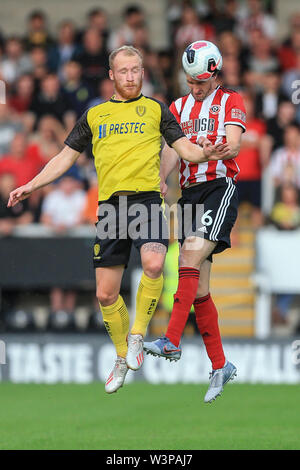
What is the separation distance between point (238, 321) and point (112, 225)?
7.58m

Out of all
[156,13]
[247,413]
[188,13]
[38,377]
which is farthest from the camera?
[156,13]

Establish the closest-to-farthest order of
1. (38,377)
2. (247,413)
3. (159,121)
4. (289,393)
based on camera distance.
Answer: (159,121) → (247,413) → (289,393) → (38,377)

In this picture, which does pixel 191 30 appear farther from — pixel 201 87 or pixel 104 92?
pixel 201 87

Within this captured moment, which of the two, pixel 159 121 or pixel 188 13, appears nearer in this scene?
pixel 159 121

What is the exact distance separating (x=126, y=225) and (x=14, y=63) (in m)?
9.62

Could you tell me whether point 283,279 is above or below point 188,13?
below

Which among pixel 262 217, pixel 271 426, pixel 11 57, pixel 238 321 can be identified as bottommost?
pixel 271 426

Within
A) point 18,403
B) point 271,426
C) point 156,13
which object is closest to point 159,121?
point 271,426

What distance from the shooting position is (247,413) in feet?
44.6

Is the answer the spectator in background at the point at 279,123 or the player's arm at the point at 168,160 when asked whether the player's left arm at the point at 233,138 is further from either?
the spectator in background at the point at 279,123

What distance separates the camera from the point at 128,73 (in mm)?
8055

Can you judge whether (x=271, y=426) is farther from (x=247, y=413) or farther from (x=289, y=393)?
(x=289, y=393)

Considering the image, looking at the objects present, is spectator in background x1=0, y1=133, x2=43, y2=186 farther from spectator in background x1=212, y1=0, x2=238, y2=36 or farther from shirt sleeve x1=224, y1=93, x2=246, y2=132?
shirt sleeve x1=224, y1=93, x2=246, y2=132

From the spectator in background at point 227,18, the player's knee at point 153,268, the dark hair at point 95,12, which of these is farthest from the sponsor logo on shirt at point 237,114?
the dark hair at point 95,12
